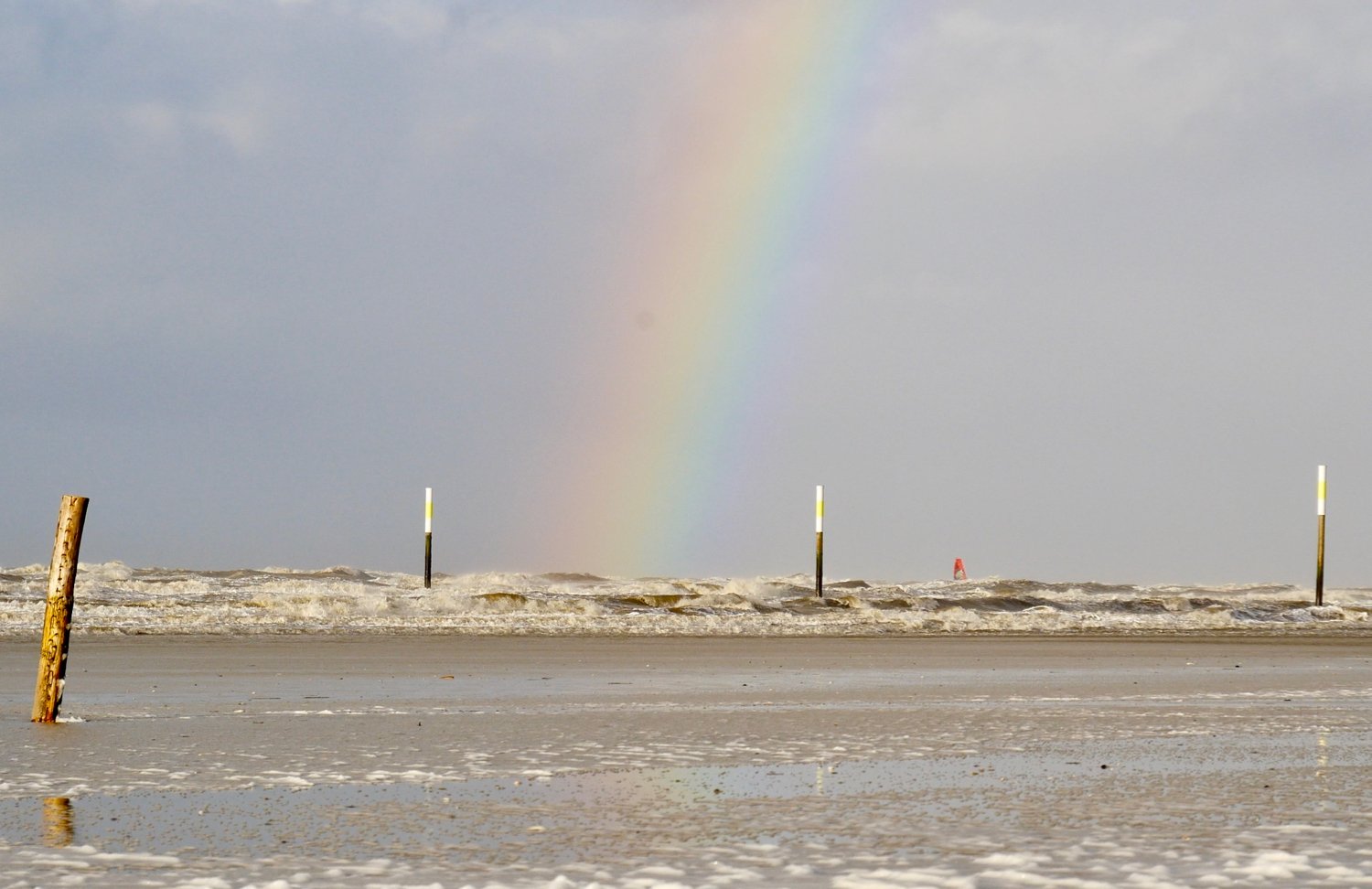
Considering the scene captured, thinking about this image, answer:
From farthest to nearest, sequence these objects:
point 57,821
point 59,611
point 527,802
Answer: point 59,611
point 527,802
point 57,821

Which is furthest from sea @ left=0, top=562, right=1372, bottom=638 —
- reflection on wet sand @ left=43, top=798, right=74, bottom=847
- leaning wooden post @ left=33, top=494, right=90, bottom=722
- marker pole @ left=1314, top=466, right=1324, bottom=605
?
reflection on wet sand @ left=43, top=798, right=74, bottom=847

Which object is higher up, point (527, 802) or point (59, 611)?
point (59, 611)

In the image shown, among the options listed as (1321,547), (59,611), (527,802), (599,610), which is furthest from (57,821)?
(1321,547)

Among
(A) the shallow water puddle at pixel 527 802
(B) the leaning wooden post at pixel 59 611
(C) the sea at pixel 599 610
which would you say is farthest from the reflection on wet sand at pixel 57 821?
(C) the sea at pixel 599 610

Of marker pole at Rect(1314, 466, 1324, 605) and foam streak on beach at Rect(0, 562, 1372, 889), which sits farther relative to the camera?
marker pole at Rect(1314, 466, 1324, 605)

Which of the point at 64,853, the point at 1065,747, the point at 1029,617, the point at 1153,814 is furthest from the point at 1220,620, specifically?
the point at 64,853

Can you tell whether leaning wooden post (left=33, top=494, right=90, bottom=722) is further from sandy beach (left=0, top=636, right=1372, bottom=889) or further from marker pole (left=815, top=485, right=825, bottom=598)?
marker pole (left=815, top=485, right=825, bottom=598)

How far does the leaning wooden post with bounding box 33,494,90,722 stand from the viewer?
843cm

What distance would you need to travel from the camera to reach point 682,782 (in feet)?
19.6

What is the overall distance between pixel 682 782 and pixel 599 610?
20.4m

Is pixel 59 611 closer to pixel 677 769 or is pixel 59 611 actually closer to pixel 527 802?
pixel 677 769

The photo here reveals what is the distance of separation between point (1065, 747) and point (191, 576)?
33.3m

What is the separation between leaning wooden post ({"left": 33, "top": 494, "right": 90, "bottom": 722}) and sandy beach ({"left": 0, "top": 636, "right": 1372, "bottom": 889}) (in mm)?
192

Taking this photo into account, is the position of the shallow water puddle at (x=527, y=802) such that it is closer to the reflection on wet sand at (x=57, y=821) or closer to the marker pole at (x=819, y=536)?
the reflection on wet sand at (x=57, y=821)
